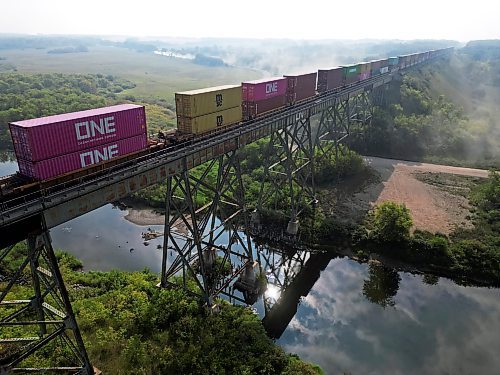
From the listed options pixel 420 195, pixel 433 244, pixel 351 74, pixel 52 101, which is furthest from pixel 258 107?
pixel 52 101

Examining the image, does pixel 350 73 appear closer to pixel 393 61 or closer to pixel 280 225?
pixel 280 225

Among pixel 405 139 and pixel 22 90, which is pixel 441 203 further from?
pixel 22 90

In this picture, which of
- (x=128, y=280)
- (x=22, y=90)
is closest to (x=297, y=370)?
(x=128, y=280)

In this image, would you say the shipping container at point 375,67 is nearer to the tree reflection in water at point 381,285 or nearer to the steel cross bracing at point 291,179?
the steel cross bracing at point 291,179

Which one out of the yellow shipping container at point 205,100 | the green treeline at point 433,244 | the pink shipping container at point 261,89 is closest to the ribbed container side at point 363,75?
the pink shipping container at point 261,89

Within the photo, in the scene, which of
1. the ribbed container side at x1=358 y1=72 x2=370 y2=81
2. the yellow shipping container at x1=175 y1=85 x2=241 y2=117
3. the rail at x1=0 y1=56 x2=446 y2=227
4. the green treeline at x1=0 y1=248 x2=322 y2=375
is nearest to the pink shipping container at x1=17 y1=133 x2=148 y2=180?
the rail at x1=0 y1=56 x2=446 y2=227
